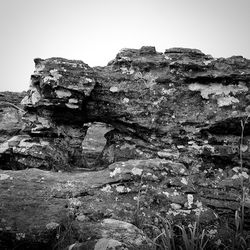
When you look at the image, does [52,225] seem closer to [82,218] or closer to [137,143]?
[82,218]

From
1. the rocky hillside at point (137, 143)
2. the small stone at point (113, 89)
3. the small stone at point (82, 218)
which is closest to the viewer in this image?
the small stone at point (82, 218)

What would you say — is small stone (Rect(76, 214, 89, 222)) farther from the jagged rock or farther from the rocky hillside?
the jagged rock

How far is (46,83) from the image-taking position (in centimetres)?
710

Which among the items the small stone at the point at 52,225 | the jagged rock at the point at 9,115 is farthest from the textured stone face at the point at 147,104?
the small stone at the point at 52,225

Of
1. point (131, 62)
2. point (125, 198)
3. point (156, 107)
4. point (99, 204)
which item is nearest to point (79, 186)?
point (99, 204)

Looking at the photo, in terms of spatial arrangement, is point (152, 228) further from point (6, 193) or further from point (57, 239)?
point (6, 193)

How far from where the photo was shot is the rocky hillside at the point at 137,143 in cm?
383

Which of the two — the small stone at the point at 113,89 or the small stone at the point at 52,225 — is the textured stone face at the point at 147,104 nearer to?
the small stone at the point at 113,89

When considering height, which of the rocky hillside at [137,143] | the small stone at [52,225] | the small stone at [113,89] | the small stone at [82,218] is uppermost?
the small stone at [113,89]

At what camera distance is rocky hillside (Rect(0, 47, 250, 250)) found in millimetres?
3830

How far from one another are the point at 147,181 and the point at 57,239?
77.3 inches

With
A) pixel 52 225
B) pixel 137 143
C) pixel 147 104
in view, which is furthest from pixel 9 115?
pixel 52 225

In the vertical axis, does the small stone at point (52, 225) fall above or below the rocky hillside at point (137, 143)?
below

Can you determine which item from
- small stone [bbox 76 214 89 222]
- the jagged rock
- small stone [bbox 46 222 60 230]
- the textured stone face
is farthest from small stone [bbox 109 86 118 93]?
small stone [bbox 46 222 60 230]
